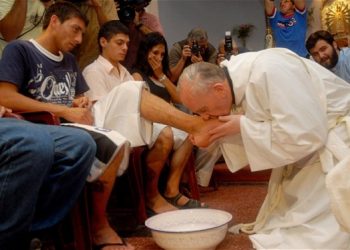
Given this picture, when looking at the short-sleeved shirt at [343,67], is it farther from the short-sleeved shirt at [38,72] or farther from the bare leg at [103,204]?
the bare leg at [103,204]

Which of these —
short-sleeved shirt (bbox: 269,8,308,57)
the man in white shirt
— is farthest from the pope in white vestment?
short-sleeved shirt (bbox: 269,8,308,57)

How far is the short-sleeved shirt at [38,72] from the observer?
1.83 metres

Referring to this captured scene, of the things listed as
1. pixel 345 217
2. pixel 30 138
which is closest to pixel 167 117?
pixel 30 138

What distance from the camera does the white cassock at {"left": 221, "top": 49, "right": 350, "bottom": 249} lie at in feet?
4.81

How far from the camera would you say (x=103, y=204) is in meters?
1.71

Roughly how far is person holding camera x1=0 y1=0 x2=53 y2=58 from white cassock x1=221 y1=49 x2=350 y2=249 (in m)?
1.02

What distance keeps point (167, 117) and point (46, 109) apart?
464 millimetres

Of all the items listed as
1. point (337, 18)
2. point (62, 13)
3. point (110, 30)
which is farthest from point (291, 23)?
point (62, 13)

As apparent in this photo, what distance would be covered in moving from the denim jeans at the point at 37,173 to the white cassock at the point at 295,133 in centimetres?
Result: 55

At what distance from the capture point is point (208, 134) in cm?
164

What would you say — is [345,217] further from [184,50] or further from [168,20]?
[168,20]

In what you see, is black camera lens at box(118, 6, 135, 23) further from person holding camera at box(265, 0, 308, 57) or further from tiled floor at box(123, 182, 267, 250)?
person holding camera at box(265, 0, 308, 57)

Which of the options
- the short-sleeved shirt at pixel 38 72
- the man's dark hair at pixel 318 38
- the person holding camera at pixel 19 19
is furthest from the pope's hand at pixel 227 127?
the man's dark hair at pixel 318 38

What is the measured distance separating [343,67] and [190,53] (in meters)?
1.07
